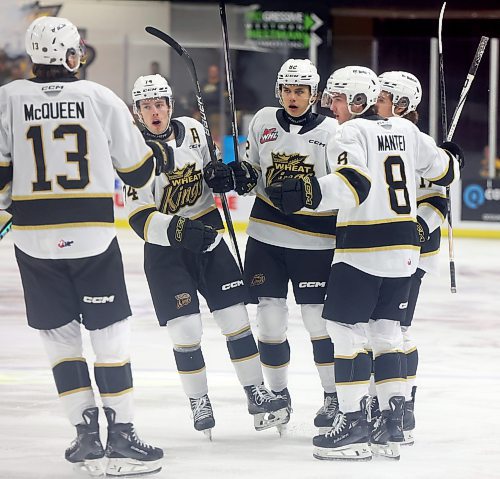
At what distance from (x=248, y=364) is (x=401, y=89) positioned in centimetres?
100

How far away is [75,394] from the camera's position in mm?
3379

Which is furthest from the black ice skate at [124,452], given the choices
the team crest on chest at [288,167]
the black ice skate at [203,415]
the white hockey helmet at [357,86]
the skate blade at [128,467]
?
the white hockey helmet at [357,86]

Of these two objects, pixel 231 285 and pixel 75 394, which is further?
pixel 231 285

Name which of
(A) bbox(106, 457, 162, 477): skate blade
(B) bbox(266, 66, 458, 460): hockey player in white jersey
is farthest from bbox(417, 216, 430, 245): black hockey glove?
(A) bbox(106, 457, 162, 477): skate blade

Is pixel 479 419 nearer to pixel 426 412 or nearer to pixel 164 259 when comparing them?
pixel 426 412

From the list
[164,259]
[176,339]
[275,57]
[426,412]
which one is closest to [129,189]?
[164,259]

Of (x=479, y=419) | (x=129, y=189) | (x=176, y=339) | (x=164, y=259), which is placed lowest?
(x=479, y=419)

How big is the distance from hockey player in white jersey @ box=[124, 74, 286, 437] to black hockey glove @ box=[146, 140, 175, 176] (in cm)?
24

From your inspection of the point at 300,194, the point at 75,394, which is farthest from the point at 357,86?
the point at 75,394

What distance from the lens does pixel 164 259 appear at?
393cm

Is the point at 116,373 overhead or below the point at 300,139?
below

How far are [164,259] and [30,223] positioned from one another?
70 centimetres

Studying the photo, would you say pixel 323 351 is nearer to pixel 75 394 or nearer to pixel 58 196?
pixel 75 394

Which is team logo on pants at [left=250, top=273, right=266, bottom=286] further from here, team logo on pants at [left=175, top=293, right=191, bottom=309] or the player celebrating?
the player celebrating
